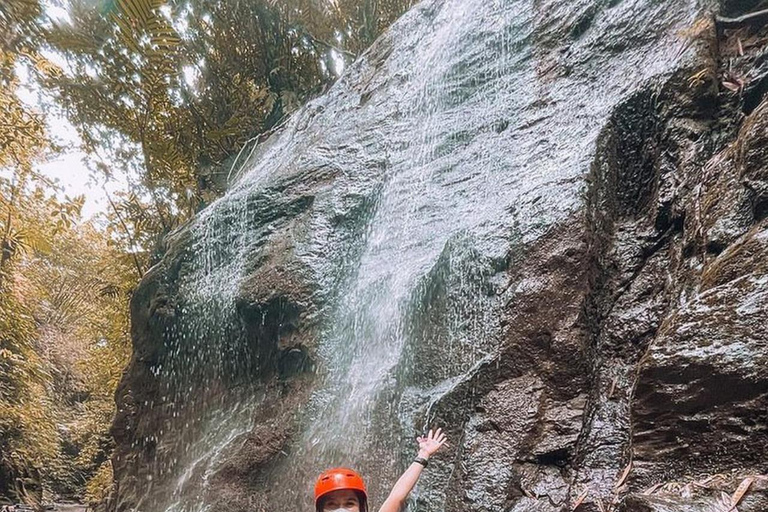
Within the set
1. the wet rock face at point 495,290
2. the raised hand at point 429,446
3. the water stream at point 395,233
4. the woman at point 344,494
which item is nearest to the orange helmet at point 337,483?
the woman at point 344,494

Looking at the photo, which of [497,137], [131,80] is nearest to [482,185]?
[497,137]

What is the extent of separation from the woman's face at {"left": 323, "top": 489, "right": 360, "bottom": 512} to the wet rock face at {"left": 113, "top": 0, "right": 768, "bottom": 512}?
1.07 m

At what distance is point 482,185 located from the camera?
545 cm

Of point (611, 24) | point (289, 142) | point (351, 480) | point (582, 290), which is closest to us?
point (351, 480)

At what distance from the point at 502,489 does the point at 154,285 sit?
6.03 metres

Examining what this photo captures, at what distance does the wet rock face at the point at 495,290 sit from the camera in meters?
2.52

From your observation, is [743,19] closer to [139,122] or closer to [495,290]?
[495,290]

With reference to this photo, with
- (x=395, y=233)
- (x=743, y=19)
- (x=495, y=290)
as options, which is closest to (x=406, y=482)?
(x=495, y=290)

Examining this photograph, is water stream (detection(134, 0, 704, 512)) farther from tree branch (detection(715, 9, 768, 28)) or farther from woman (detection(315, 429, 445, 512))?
woman (detection(315, 429, 445, 512))

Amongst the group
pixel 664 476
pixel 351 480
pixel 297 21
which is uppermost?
pixel 297 21

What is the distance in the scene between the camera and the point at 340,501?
85.3 inches

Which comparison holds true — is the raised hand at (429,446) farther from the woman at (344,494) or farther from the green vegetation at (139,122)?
the green vegetation at (139,122)

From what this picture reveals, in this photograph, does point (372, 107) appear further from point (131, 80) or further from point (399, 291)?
point (131, 80)

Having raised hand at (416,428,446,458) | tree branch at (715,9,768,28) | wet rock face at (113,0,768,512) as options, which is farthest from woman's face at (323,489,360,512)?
tree branch at (715,9,768,28)
